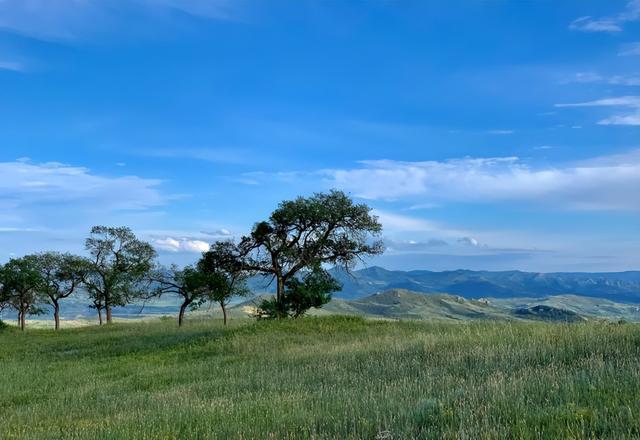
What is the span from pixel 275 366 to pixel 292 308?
61.1ft

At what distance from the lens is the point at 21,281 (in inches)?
2354

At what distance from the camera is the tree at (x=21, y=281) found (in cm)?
5941

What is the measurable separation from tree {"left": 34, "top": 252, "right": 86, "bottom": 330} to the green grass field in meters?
41.2

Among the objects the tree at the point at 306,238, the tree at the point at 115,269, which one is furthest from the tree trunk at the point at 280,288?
the tree at the point at 115,269

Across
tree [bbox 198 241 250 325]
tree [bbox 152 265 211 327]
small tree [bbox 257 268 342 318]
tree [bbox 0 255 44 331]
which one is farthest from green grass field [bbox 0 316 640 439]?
tree [bbox 0 255 44 331]

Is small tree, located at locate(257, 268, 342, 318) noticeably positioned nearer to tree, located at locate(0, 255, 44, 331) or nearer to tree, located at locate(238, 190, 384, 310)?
tree, located at locate(238, 190, 384, 310)

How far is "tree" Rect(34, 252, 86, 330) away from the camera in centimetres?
6294

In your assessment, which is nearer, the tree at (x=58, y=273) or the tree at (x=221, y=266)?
the tree at (x=221, y=266)

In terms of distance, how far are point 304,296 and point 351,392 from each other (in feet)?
81.2

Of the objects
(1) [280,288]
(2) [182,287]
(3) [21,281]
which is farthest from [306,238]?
(3) [21,281]

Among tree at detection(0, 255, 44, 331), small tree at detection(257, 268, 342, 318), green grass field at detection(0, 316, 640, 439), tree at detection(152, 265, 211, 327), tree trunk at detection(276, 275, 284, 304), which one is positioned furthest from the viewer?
tree at detection(0, 255, 44, 331)

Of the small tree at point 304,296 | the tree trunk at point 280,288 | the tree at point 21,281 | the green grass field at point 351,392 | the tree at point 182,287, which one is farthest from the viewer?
the tree at point 21,281

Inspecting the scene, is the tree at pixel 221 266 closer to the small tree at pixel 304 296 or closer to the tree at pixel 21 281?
the small tree at pixel 304 296

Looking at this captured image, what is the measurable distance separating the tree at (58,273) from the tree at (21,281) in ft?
3.22
